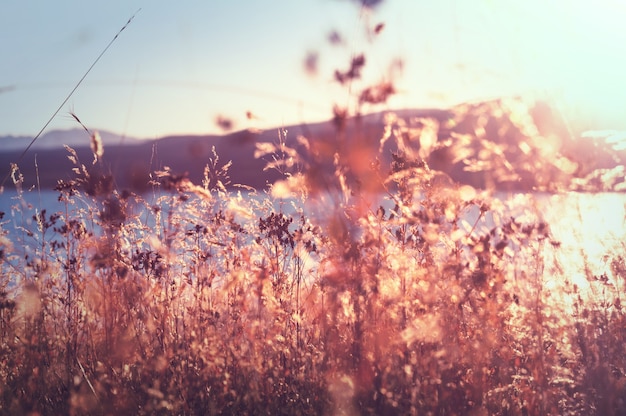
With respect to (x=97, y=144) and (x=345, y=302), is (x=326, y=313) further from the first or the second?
(x=97, y=144)

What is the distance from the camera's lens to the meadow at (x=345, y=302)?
2838mm

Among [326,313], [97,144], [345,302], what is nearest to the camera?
[97,144]

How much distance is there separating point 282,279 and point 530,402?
4.54 ft

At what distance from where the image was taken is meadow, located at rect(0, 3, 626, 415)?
284 cm

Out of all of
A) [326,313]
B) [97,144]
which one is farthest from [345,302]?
[97,144]

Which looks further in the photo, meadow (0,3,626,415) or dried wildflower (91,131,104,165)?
meadow (0,3,626,415)

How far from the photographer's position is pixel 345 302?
2949 mm

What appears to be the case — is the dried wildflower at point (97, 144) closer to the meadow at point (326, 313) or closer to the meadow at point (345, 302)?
the meadow at point (345, 302)

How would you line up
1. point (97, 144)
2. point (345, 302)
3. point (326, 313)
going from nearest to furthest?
point (97, 144)
point (345, 302)
point (326, 313)

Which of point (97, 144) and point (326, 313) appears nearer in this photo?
point (97, 144)

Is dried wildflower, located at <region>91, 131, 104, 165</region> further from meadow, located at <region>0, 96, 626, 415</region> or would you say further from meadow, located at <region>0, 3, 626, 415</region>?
meadow, located at <region>0, 96, 626, 415</region>

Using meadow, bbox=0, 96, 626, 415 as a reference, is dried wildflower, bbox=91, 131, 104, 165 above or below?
above

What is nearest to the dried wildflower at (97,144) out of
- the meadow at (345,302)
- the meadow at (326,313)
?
the meadow at (345,302)

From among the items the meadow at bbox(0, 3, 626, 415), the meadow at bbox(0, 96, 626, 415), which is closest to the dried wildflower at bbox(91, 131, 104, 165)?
the meadow at bbox(0, 3, 626, 415)
